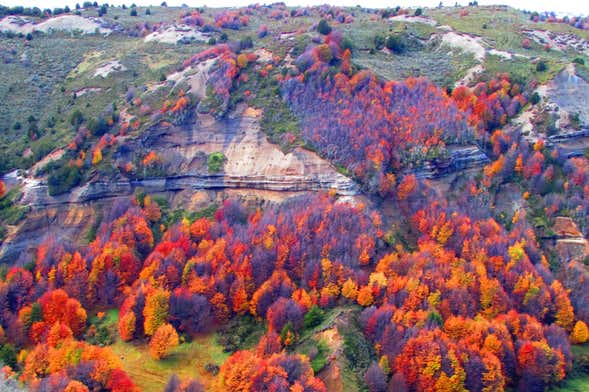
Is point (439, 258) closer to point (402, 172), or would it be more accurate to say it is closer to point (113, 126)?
point (402, 172)

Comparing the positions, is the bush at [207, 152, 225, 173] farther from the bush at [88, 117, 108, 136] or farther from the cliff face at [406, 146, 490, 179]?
the cliff face at [406, 146, 490, 179]

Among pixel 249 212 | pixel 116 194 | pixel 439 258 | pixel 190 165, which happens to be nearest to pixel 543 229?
pixel 439 258

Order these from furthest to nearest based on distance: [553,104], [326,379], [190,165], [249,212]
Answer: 1. [553,104]
2. [190,165]
3. [249,212]
4. [326,379]

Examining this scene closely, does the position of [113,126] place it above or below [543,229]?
above

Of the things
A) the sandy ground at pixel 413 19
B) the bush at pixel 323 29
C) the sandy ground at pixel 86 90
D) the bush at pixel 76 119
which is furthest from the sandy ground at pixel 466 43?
the bush at pixel 76 119

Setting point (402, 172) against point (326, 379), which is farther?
point (402, 172)

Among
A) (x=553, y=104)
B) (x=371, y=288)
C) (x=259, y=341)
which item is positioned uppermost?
(x=553, y=104)

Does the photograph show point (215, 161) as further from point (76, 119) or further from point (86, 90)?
point (86, 90)

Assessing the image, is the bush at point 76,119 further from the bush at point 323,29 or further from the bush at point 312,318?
the bush at point 312,318
